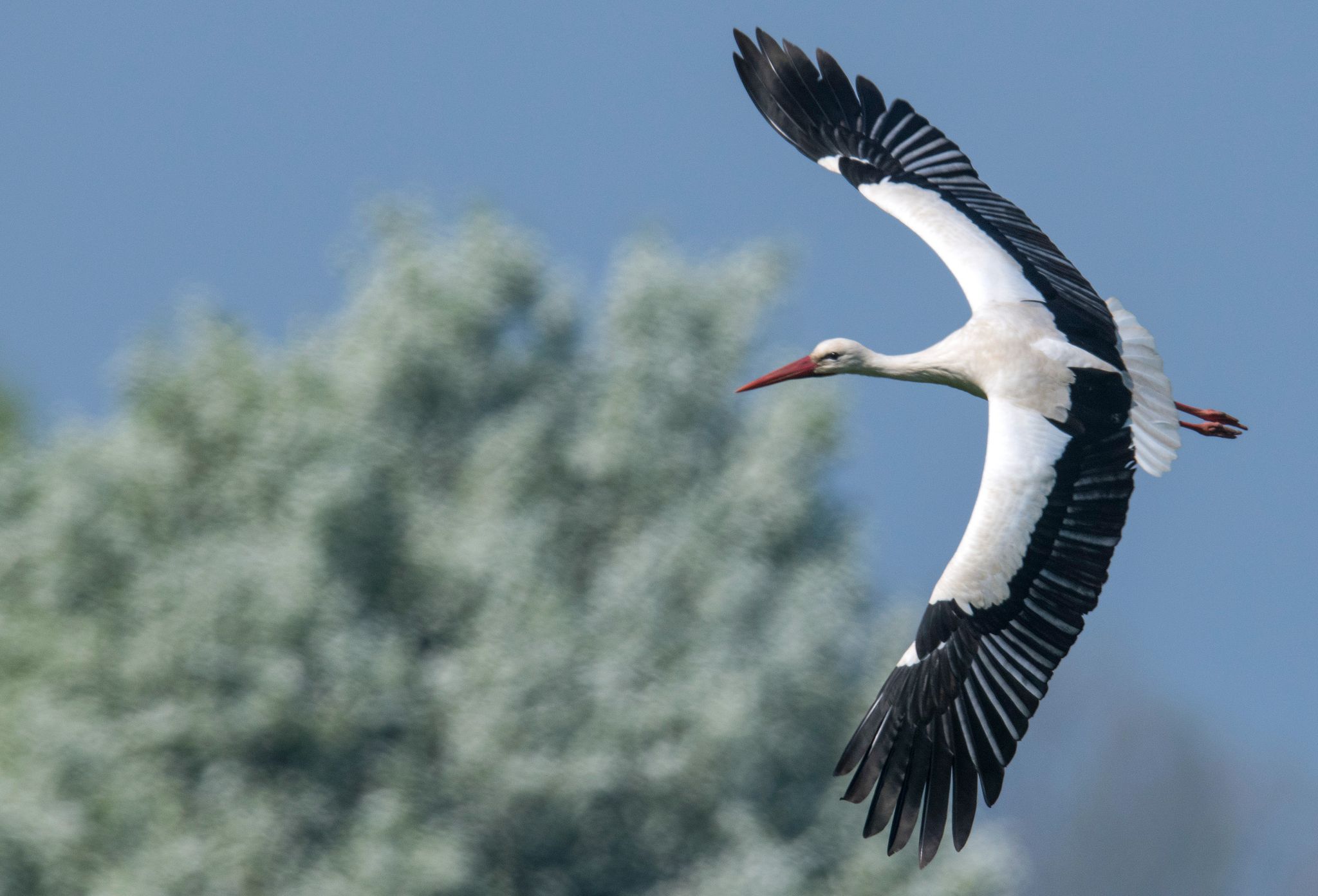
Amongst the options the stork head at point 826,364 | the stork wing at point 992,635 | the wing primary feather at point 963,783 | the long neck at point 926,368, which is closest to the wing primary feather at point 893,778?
the stork wing at point 992,635

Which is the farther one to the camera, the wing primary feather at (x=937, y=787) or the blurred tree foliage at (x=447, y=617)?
the blurred tree foliage at (x=447, y=617)

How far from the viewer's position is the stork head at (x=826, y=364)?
8.11 meters

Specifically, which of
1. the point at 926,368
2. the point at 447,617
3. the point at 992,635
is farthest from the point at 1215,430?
the point at 447,617

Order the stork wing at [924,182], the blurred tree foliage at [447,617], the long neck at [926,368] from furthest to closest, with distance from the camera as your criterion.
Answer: the blurred tree foliage at [447,617] → the stork wing at [924,182] → the long neck at [926,368]

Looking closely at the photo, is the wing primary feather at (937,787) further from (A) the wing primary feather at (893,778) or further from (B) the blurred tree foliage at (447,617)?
(B) the blurred tree foliage at (447,617)

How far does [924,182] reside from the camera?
8531 mm

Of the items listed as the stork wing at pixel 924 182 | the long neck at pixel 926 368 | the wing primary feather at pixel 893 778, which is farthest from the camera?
the stork wing at pixel 924 182

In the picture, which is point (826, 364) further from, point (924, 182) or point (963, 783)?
point (963, 783)

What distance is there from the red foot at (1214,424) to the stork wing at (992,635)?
158cm

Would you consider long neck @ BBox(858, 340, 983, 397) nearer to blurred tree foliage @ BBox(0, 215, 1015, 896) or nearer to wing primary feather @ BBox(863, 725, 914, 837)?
wing primary feather @ BBox(863, 725, 914, 837)

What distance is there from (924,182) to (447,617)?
417 centimetres

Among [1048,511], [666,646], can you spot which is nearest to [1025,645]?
[1048,511]

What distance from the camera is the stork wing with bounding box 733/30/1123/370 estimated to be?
25.0ft

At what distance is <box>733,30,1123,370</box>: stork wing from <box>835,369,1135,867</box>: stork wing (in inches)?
32.9
